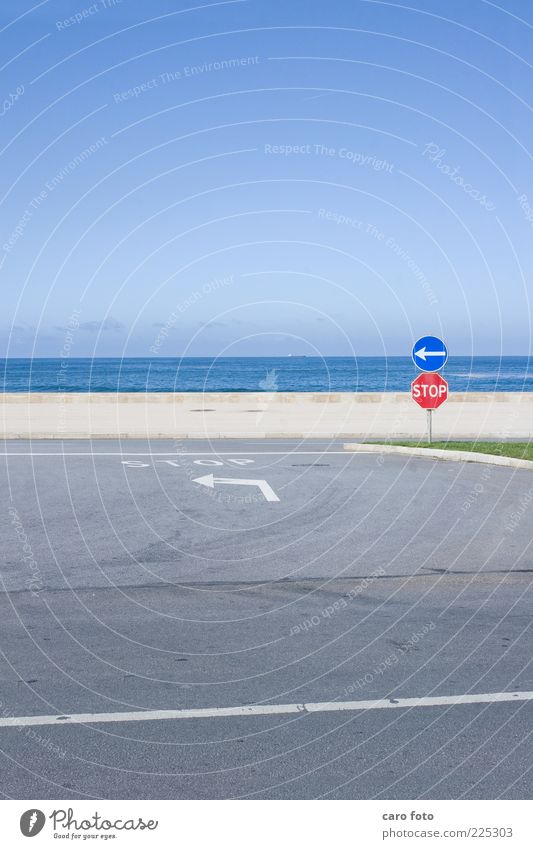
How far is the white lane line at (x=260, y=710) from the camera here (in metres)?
4.82

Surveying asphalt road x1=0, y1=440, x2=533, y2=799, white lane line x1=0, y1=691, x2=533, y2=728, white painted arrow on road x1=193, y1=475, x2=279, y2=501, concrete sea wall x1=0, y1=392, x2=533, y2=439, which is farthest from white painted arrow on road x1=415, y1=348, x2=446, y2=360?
white lane line x1=0, y1=691, x2=533, y2=728

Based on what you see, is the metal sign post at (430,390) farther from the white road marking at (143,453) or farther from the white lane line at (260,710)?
the white lane line at (260,710)

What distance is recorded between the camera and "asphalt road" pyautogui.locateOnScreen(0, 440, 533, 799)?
4.25m

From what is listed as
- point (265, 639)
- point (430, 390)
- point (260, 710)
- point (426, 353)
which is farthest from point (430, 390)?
point (260, 710)

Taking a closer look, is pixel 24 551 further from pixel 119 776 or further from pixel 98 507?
pixel 119 776

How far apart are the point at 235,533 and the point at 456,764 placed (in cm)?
630

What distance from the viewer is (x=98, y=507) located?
12.1 m

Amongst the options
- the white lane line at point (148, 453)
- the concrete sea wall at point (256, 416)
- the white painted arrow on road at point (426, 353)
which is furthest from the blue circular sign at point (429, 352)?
the concrete sea wall at point (256, 416)

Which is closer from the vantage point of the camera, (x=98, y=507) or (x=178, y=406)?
(x=98, y=507)

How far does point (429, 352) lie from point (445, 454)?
250cm

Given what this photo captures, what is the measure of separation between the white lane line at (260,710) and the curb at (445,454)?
11273 millimetres

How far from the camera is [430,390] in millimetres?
19484

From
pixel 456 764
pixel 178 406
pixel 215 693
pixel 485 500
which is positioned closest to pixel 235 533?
pixel 485 500
